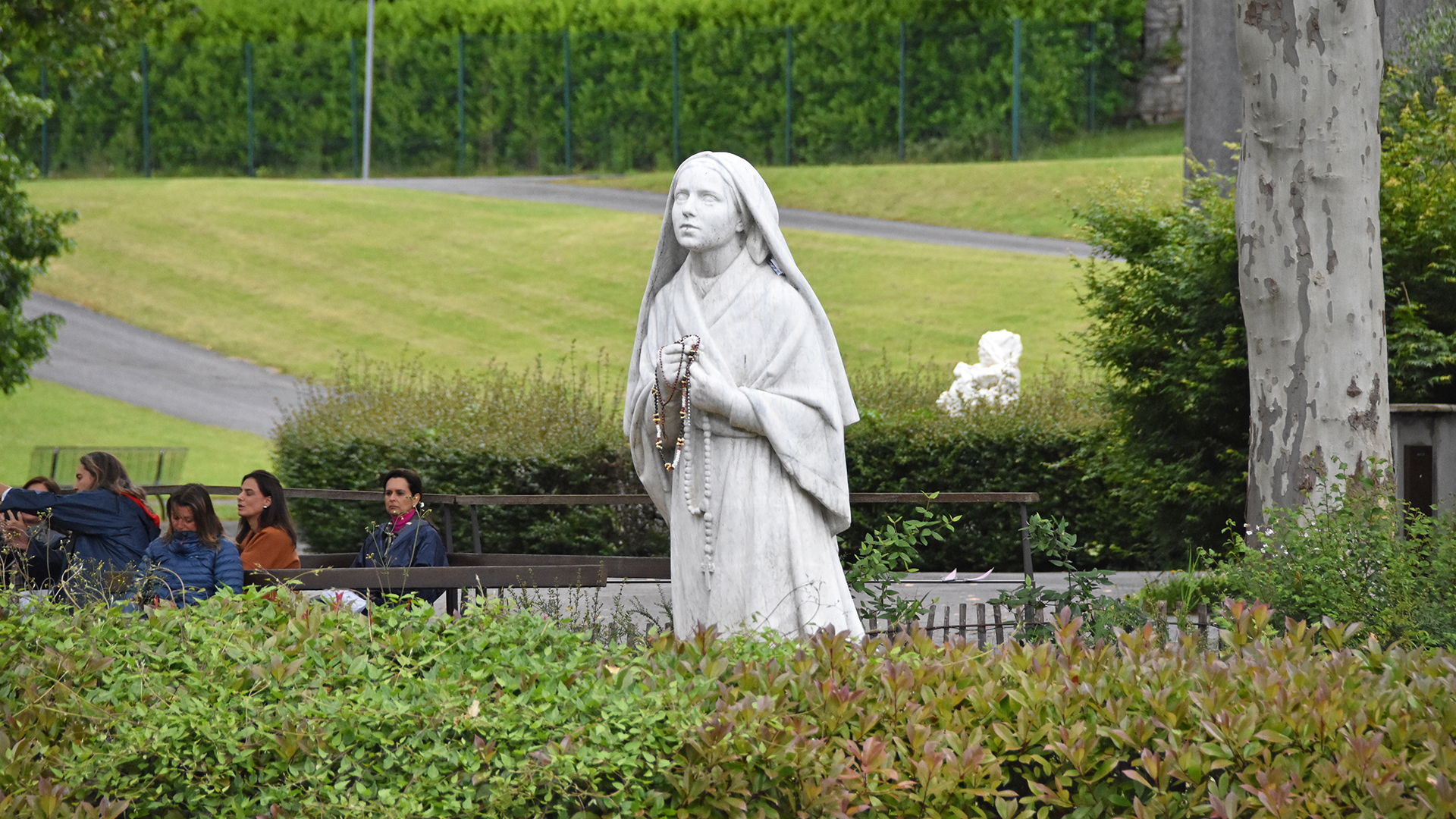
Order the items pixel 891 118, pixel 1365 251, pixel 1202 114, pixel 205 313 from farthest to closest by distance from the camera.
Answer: pixel 891 118 → pixel 205 313 → pixel 1202 114 → pixel 1365 251

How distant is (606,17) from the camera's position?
36219mm

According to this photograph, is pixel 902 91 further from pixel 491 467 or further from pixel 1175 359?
pixel 1175 359

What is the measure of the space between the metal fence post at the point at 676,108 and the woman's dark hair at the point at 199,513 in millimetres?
28042

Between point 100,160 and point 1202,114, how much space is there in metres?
29.9

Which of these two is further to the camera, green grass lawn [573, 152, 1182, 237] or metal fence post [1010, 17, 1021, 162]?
metal fence post [1010, 17, 1021, 162]

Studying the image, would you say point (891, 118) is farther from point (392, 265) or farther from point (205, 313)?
point (205, 313)

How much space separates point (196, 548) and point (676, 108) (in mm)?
28731

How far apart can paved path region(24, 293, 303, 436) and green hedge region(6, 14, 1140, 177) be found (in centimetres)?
1091

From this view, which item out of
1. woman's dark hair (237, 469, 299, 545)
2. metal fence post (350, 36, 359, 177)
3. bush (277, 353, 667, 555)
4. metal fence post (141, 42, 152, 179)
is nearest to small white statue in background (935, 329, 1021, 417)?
bush (277, 353, 667, 555)

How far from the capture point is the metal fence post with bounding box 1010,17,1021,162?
32.2m

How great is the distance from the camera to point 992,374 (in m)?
14.9

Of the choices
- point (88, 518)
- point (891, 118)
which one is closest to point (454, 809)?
point (88, 518)

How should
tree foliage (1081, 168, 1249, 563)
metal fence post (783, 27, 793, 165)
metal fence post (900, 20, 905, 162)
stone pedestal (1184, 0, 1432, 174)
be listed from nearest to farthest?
tree foliage (1081, 168, 1249, 563) < stone pedestal (1184, 0, 1432, 174) < metal fence post (900, 20, 905, 162) < metal fence post (783, 27, 793, 165)

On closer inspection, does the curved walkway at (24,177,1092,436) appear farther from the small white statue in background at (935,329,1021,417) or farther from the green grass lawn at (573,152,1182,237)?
the small white statue in background at (935,329,1021,417)
